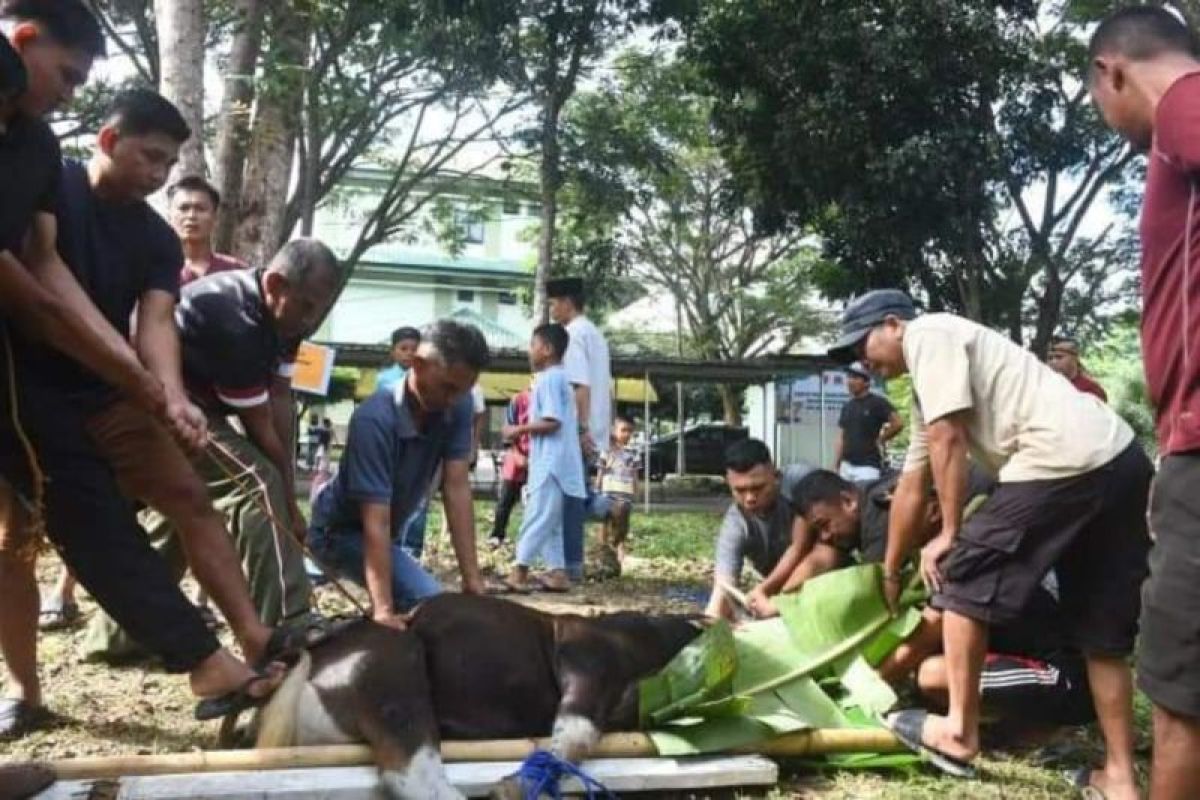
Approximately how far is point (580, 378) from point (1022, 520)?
4739mm

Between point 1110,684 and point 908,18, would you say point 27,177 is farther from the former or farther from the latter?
point 908,18

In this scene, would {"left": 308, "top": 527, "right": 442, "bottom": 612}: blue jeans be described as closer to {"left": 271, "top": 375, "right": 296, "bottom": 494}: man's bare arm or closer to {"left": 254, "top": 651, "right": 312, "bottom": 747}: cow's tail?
{"left": 271, "top": 375, "right": 296, "bottom": 494}: man's bare arm

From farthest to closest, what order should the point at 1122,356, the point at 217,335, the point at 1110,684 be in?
1. the point at 1122,356
2. the point at 217,335
3. the point at 1110,684

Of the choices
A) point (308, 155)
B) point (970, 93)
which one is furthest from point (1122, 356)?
point (308, 155)

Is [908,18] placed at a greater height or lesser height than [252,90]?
greater

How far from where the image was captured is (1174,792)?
2586 millimetres

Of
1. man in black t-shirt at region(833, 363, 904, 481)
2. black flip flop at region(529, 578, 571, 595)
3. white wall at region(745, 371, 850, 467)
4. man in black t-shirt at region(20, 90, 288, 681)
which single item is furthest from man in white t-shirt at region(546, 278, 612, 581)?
white wall at region(745, 371, 850, 467)

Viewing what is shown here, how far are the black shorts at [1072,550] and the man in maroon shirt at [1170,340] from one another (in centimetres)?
91

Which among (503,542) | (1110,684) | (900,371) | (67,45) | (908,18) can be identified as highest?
(908,18)

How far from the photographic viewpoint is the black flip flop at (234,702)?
3498 millimetres

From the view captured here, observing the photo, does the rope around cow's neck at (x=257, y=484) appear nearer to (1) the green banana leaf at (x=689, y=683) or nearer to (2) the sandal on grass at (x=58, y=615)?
(1) the green banana leaf at (x=689, y=683)

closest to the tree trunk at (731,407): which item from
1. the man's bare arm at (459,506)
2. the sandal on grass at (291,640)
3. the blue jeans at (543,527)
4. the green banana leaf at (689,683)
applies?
the blue jeans at (543,527)

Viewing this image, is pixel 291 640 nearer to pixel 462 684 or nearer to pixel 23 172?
pixel 462 684

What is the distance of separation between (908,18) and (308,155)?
311 inches
